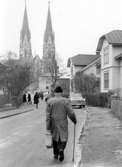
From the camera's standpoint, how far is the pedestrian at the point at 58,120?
7.94 m

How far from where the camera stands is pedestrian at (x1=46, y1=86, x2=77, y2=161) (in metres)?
7.94

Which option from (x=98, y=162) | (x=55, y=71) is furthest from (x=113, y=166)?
(x=55, y=71)

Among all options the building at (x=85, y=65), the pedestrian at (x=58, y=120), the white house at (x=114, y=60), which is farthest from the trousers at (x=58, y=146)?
the building at (x=85, y=65)

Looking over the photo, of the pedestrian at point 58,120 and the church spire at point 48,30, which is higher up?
the church spire at point 48,30

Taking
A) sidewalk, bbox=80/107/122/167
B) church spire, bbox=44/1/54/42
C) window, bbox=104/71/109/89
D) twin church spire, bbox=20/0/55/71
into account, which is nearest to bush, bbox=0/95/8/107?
window, bbox=104/71/109/89

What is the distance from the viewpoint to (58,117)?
800cm

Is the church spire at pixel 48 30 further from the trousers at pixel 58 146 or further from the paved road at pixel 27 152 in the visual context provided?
the trousers at pixel 58 146

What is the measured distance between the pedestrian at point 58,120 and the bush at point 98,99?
26771 mm

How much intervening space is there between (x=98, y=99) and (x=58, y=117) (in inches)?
1189

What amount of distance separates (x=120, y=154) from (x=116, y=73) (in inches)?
1139

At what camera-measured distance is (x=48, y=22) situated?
377 ft

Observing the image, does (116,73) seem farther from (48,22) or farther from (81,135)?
(48,22)

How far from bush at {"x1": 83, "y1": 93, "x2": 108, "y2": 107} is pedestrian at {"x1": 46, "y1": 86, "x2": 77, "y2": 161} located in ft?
87.8

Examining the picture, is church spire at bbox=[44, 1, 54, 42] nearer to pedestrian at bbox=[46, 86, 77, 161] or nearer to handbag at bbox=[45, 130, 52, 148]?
pedestrian at bbox=[46, 86, 77, 161]
